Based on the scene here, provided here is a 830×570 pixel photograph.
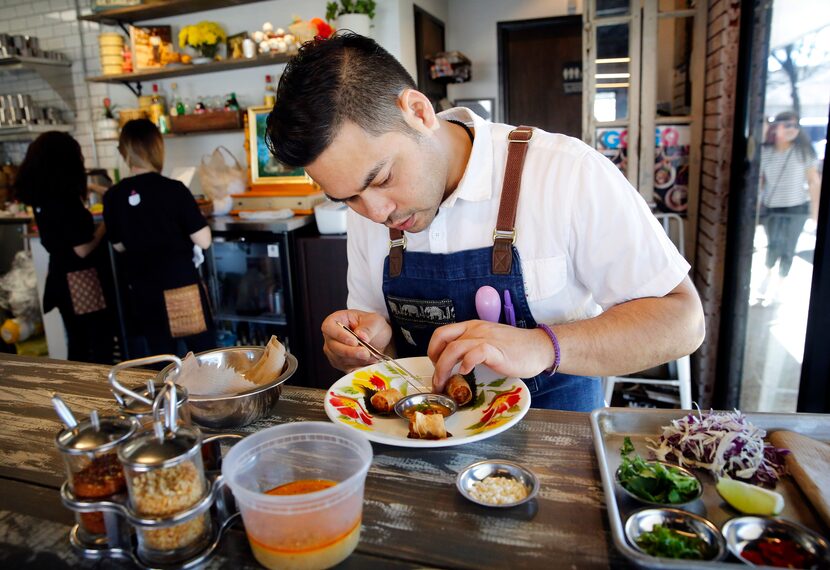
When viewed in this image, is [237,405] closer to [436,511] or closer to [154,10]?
[436,511]

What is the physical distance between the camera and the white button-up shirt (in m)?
1.31

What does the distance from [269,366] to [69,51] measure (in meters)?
5.07

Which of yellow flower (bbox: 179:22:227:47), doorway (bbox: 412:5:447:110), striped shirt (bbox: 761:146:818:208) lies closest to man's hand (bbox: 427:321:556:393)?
striped shirt (bbox: 761:146:818:208)

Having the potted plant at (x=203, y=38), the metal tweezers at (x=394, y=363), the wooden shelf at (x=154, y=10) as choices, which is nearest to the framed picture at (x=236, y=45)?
the potted plant at (x=203, y=38)

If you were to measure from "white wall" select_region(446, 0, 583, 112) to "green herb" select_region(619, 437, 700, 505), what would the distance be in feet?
15.3

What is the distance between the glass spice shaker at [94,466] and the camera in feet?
2.76

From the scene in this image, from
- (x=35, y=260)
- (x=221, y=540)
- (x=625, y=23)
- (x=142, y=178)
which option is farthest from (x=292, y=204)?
(x=221, y=540)

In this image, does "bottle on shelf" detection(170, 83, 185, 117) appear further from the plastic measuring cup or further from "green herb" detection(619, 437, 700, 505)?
"green herb" detection(619, 437, 700, 505)

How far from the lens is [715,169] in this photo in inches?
112

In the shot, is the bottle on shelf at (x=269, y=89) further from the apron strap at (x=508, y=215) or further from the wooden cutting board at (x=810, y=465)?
the wooden cutting board at (x=810, y=465)

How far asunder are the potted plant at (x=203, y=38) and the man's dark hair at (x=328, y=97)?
3409mm

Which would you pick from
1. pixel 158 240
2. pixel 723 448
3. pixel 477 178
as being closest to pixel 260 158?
pixel 158 240

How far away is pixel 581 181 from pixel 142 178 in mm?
2549

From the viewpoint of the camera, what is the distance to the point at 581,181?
4.44ft
